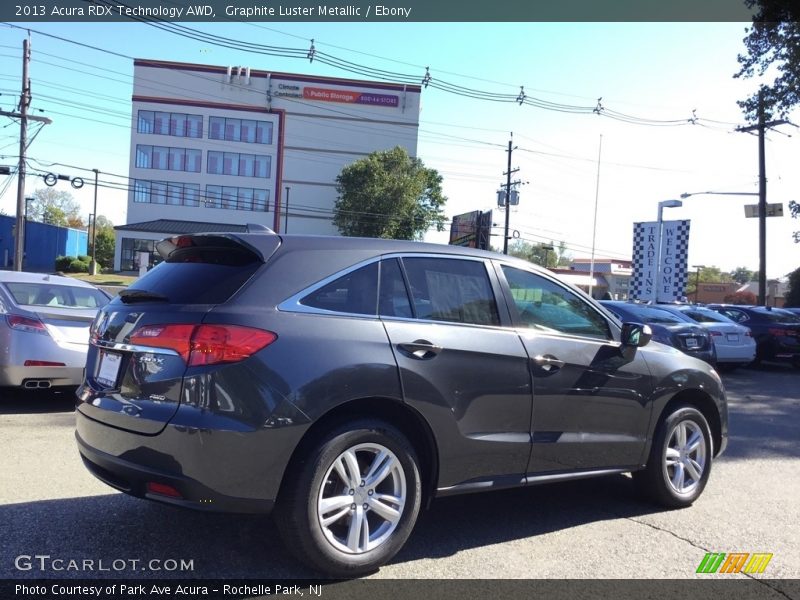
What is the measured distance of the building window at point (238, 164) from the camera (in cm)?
6994

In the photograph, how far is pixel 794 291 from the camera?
36.8 m

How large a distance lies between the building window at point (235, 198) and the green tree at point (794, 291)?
49502mm

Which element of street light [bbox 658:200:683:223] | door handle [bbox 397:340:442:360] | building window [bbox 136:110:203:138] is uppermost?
building window [bbox 136:110:203:138]

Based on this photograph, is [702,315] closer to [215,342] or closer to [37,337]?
[37,337]

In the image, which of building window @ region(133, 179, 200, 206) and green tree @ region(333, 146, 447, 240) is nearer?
green tree @ region(333, 146, 447, 240)

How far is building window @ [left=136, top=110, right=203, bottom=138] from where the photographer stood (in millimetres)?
68562

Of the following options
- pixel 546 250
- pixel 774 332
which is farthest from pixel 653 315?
pixel 546 250

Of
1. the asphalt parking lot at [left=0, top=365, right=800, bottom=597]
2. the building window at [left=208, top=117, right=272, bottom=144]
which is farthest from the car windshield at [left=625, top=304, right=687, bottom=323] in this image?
the building window at [left=208, top=117, right=272, bottom=144]

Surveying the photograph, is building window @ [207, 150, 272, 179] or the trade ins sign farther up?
the trade ins sign

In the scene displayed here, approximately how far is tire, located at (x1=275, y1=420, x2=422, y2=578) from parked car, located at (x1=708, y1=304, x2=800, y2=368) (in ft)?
50.7

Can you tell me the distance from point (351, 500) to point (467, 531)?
1213 mm

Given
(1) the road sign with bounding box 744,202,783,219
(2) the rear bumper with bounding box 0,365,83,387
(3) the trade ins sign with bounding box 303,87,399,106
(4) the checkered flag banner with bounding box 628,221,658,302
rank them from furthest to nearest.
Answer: (3) the trade ins sign with bounding box 303,87,399,106 → (1) the road sign with bounding box 744,202,783,219 → (4) the checkered flag banner with bounding box 628,221,658,302 → (2) the rear bumper with bounding box 0,365,83,387

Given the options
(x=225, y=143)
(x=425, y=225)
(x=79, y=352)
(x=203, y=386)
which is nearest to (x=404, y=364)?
(x=203, y=386)

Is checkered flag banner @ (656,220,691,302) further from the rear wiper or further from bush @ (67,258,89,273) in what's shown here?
bush @ (67,258,89,273)
